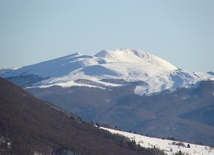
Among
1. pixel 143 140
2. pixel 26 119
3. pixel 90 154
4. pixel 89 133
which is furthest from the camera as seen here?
pixel 143 140

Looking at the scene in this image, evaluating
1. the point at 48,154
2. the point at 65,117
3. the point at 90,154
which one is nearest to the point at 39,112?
the point at 65,117

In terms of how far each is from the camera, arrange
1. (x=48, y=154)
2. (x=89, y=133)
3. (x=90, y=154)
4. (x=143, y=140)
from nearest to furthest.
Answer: (x=48, y=154), (x=90, y=154), (x=89, y=133), (x=143, y=140)

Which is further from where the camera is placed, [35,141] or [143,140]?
→ [143,140]

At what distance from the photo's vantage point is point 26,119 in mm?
167750

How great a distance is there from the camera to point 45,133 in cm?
16125

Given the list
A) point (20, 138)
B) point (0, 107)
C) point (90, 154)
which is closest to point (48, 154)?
point (20, 138)

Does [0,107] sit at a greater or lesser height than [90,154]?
greater

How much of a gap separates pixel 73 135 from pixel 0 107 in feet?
67.3

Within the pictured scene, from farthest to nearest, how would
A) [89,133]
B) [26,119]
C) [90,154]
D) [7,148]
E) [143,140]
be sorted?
1. [143,140]
2. [89,133]
3. [26,119]
4. [90,154]
5. [7,148]

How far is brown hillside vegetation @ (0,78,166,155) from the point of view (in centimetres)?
14162

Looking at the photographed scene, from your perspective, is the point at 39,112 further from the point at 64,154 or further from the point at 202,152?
the point at 202,152

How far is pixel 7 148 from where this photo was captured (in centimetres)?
13088

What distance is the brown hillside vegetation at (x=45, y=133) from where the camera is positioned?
14162cm

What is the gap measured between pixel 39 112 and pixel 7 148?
50.9m
